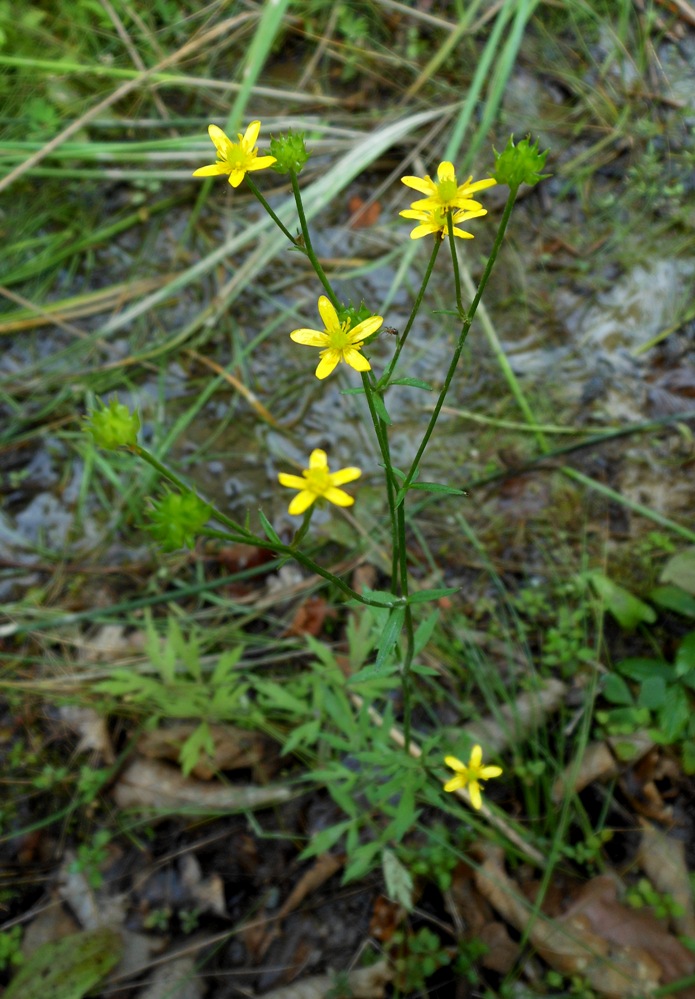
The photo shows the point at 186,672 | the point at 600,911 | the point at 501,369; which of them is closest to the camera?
the point at 600,911

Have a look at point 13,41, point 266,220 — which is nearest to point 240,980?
point 266,220

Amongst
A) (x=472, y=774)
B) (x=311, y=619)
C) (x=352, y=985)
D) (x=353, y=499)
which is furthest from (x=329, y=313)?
(x=352, y=985)

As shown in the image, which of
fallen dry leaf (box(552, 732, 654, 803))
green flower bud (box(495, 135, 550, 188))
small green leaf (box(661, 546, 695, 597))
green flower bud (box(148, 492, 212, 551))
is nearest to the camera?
green flower bud (box(148, 492, 212, 551))

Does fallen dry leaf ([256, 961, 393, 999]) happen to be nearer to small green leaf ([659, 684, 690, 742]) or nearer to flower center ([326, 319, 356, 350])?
small green leaf ([659, 684, 690, 742])

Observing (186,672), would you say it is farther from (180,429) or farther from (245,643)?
(180,429)

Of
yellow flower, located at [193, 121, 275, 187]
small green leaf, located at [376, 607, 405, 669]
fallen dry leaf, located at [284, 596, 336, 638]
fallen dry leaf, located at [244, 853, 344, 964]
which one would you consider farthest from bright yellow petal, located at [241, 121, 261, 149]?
fallen dry leaf, located at [244, 853, 344, 964]

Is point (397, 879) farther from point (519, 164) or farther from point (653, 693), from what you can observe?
point (519, 164)
